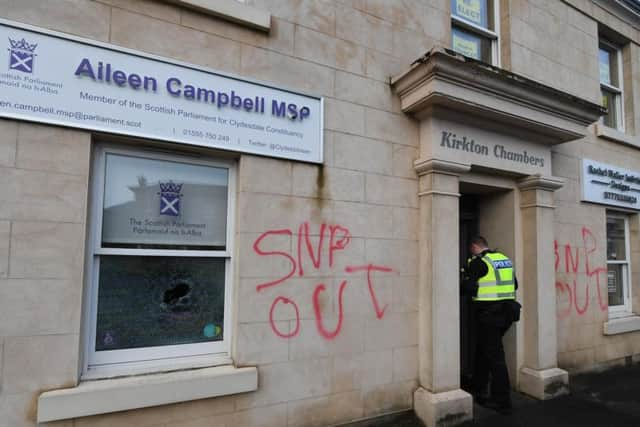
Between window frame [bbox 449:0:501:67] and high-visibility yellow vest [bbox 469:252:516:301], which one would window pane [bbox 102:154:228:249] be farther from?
window frame [bbox 449:0:501:67]

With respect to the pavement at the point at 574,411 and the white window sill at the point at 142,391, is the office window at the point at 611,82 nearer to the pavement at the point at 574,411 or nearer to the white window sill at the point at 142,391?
the pavement at the point at 574,411

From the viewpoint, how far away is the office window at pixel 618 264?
6.57 m

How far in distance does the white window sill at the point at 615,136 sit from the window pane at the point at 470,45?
239 centimetres

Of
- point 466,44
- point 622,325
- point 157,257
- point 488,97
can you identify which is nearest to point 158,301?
point 157,257

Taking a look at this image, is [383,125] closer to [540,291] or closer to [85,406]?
[540,291]

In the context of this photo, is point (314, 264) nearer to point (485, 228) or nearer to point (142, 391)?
point (142, 391)

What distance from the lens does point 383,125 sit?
412 cm

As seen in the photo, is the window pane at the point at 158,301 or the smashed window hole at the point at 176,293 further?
the smashed window hole at the point at 176,293

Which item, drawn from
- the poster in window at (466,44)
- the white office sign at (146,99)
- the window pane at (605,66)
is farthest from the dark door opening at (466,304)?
the window pane at (605,66)

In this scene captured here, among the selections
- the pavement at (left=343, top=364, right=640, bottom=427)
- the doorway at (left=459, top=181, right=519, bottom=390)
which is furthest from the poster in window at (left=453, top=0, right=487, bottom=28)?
the pavement at (left=343, top=364, right=640, bottom=427)

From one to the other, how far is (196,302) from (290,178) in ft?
4.61

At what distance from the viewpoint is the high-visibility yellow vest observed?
4.35 m

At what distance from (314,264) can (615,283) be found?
242 inches

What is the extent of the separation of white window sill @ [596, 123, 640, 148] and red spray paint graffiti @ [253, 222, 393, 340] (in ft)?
16.2
